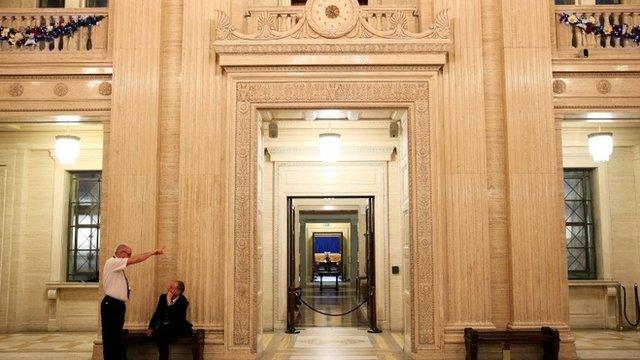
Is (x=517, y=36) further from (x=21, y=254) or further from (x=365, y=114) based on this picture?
(x=21, y=254)

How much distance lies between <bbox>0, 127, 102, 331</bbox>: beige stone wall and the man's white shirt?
4384 mm

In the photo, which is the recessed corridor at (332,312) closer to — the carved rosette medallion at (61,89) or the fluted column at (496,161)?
the fluted column at (496,161)

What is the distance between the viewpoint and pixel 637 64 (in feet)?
26.1

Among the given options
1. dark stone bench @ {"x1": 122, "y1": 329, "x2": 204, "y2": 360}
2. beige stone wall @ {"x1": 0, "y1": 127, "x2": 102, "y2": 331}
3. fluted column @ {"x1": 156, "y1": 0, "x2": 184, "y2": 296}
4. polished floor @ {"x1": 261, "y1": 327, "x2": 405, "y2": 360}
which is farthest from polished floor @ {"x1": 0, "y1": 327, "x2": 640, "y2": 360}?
fluted column @ {"x1": 156, "y1": 0, "x2": 184, "y2": 296}

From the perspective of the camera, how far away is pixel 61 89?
8.07 m

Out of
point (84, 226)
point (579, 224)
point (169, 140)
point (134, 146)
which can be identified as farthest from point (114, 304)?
point (579, 224)

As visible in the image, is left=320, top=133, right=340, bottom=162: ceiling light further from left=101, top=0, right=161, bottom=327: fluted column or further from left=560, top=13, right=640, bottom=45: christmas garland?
left=560, top=13, right=640, bottom=45: christmas garland

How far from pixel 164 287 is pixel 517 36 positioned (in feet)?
19.0

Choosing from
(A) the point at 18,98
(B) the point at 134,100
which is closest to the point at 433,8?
(B) the point at 134,100

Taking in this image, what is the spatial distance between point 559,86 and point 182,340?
5.99m

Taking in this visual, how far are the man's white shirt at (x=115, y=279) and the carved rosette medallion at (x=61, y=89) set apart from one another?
8.81 ft

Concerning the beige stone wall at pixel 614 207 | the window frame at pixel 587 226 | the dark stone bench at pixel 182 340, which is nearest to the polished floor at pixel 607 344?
the beige stone wall at pixel 614 207

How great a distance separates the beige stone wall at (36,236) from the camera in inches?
426

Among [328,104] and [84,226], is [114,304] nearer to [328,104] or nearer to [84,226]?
[328,104]
